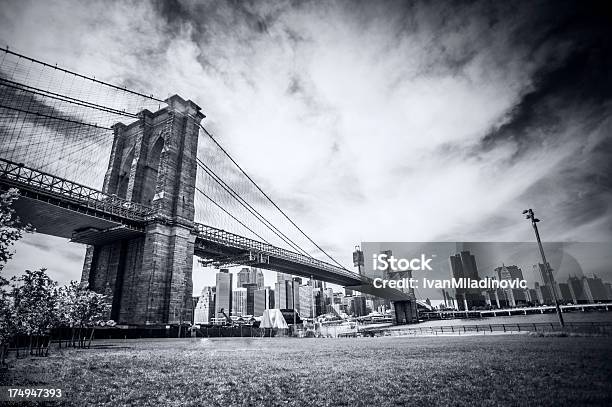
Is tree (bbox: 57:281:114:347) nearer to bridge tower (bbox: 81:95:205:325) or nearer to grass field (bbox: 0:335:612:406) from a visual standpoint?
grass field (bbox: 0:335:612:406)

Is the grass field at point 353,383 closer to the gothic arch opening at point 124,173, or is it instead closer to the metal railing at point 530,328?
the metal railing at point 530,328

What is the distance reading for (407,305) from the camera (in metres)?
107

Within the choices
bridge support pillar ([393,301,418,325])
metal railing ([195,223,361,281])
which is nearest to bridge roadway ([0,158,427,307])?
metal railing ([195,223,361,281])

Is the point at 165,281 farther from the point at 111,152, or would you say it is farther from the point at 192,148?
the point at 111,152

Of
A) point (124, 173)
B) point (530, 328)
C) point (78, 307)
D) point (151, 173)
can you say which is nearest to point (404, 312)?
point (530, 328)

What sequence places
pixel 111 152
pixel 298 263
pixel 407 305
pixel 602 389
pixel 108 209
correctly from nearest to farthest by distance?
pixel 602 389, pixel 108 209, pixel 111 152, pixel 298 263, pixel 407 305

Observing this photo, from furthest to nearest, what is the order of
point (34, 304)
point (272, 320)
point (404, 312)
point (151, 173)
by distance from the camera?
point (404, 312), point (272, 320), point (151, 173), point (34, 304)

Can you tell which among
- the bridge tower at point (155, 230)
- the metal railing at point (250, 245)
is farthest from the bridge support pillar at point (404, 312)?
the bridge tower at point (155, 230)

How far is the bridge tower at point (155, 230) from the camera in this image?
→ 1296 inches

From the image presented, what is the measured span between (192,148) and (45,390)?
38.2m

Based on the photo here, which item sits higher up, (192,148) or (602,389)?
(192,148)

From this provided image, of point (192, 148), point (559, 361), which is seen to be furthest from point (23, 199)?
point (559, 361)

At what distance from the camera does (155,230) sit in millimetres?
34250

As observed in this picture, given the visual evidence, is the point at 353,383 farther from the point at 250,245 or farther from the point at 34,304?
the point at 250,245
